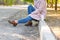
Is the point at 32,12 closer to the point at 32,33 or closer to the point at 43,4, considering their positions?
the point at 43,4

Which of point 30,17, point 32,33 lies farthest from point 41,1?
point 32,33

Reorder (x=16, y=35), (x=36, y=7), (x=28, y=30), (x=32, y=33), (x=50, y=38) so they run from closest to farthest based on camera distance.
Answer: (x=50, y=38) < (x=16, y=35) < (x=32, y=33) < (x=28, y=30) < (x=36, y=7)

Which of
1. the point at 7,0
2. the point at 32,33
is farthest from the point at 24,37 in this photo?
the point at 7,0

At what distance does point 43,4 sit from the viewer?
916cm

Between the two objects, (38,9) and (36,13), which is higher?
(38,9)

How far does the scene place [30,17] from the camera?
908 cm

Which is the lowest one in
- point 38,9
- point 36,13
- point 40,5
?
point 36,13

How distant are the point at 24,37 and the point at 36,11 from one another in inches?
79.4

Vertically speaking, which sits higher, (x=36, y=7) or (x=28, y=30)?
(x=36, y=7)

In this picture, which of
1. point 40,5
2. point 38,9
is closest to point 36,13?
point 38,9

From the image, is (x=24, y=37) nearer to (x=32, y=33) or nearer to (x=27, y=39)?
(x=27, y=39)

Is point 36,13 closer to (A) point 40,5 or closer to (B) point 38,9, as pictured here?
(B) point 38,9

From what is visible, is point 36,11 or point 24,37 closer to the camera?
point 24,37

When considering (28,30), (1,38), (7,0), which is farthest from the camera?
(7,0)
